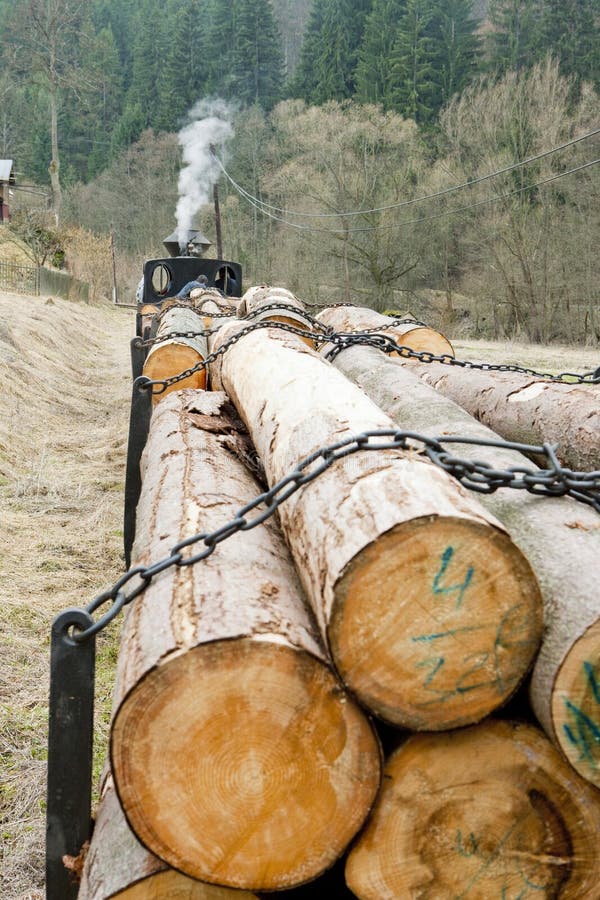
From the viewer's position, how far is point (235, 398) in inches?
182

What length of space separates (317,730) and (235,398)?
2.92m

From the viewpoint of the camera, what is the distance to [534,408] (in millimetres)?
4227

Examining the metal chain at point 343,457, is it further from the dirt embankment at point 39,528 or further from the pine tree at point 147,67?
the pine tree at point 147,67

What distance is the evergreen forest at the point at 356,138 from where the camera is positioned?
28.9m

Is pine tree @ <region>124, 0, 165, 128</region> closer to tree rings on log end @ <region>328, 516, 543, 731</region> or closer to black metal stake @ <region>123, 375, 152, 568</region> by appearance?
black metal stake @ <region>123, 375, 152, 568</region>

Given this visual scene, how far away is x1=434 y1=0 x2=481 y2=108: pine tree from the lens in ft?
165

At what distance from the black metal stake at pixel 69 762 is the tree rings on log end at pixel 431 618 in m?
0.87

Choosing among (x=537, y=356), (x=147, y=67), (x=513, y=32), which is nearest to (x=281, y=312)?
(x=537, y=356)

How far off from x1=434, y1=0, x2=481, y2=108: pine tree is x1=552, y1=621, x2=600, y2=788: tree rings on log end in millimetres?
51749

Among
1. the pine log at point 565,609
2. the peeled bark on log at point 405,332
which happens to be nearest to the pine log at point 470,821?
the pine log at point 565,609

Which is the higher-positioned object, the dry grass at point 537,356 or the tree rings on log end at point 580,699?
the tree rings on log end at point 580,699

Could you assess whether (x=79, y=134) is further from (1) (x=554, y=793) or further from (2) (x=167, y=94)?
(1) (x=554, y=793)

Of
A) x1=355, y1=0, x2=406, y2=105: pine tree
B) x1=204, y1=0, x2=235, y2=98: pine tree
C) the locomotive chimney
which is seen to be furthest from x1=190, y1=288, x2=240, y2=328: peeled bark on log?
x1=204, y1=0, x2=235, y2=98: pine tree

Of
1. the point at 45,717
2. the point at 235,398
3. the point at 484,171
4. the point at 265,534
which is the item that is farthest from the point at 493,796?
the point at 484,171
